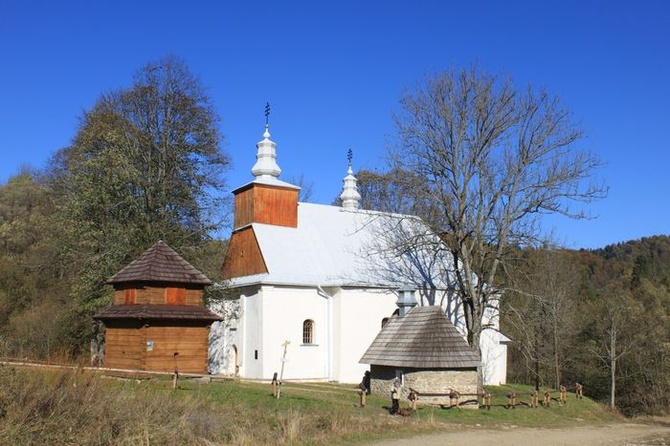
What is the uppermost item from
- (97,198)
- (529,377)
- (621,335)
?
(97,198)

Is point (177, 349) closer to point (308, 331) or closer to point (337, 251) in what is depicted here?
point (308, 331)

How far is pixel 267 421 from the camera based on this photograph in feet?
52.6

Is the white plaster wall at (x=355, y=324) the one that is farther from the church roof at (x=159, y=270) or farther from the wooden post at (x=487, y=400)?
the church roof at (x=159, y=270)

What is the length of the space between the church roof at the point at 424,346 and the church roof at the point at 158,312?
6452 millimetres

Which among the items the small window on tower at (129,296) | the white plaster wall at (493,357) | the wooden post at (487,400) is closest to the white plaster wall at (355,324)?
the white plaster wall at (493,357)

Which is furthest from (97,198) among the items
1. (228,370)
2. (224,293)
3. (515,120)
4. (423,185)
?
(515,120)

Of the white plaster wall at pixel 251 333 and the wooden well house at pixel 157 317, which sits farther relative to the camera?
the white plaster wall at pixel 251 333

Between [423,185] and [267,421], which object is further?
[423,185]

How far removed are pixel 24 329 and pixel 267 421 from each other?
19168 millimetres

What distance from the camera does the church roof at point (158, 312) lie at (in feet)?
75.1

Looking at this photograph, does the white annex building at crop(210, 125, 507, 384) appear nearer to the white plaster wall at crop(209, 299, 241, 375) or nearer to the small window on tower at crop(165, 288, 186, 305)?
the white plaster wall at crop(209, 299, 241, 375)

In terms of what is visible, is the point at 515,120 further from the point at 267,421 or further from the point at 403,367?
the point at 267,421

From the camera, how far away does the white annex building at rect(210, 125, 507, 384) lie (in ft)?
98.4

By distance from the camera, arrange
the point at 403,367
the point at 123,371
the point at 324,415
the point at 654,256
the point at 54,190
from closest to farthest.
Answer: the point at 324,415, the point at 123,371, the point at 403,367, the point at 54,190, the point at 654,256
